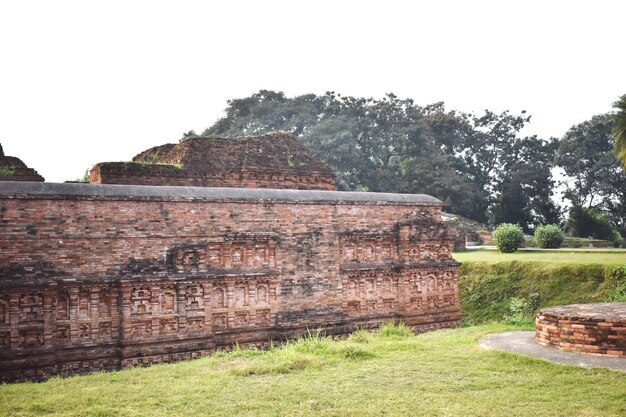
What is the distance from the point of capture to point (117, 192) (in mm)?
8797

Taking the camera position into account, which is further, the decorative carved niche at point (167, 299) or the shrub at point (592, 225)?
the shrub at point (592, 225)

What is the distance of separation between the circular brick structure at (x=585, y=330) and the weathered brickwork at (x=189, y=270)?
3811mm

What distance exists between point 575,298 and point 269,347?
7.37 meters

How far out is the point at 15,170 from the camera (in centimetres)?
1096

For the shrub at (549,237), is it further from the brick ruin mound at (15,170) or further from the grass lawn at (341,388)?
the brick ruin mound at (15,170)

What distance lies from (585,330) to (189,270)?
20.1 feet

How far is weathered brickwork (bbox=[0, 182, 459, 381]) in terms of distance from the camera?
7984 mm

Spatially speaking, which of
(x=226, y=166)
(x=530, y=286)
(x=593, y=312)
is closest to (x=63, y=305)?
(x=226, y=166)

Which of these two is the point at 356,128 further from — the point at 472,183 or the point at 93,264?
the point at 93,264

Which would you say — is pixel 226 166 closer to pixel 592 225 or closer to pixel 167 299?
pixel 167 299

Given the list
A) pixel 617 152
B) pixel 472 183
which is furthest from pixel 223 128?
pixel 617 152

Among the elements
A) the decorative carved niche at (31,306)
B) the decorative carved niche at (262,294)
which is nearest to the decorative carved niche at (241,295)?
the decorative carved niche at (262,294)

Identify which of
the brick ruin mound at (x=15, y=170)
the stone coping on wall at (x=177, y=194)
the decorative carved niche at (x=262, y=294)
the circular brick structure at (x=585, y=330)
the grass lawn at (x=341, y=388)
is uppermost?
the brick ruin mound at (x=15, y=170)

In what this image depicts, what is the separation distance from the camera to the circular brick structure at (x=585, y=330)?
7.10 m
